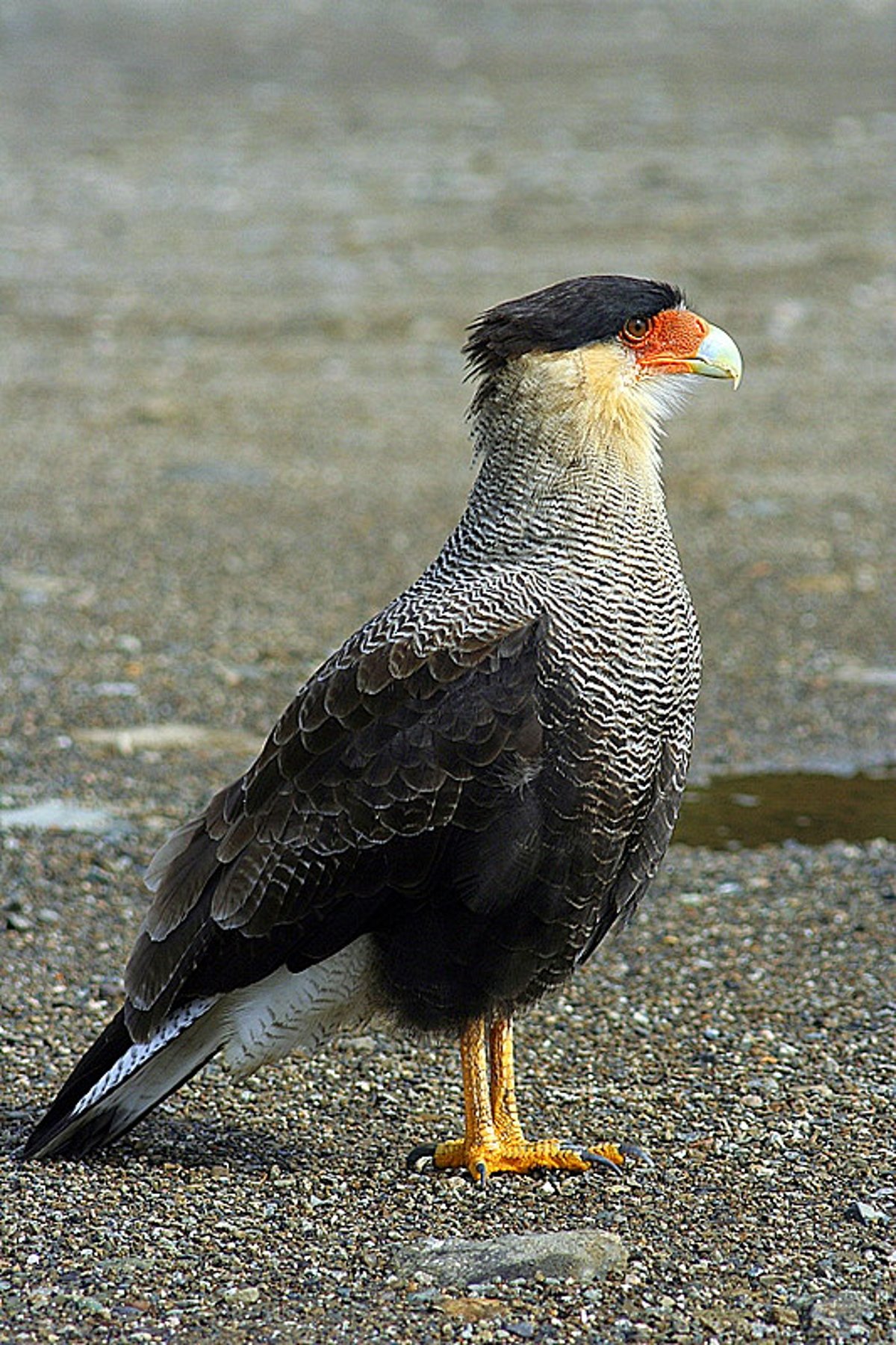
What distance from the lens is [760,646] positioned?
30.6 feet

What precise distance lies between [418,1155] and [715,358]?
7.21 ft

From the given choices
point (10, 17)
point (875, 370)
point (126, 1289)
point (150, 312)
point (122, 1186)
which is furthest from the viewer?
point (10, 17)

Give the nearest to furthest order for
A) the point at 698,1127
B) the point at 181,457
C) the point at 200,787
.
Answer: the point at 698,1127, the point at 200,787, the point at 181,457

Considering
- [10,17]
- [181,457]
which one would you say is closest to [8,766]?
[181,457]

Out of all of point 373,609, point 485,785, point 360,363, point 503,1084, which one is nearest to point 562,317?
point 485,785

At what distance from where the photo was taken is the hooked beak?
5.23 m

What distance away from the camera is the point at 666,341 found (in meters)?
5.20

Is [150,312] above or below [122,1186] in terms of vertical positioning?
above

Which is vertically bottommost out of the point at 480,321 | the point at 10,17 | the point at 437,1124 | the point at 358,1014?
the point at 437,1124

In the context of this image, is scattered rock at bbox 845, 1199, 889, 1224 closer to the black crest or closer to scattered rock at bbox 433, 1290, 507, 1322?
scattered rock at bbox 433, 1290, 507, 1322

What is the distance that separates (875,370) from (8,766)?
8.39 meters

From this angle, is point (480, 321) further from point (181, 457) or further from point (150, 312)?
point (150, 312)

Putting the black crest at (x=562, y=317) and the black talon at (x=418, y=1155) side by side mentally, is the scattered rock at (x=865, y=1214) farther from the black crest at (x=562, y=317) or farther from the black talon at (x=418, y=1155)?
the black crest at (x=562, y=317)

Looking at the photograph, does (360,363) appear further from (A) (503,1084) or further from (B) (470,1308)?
(B) (470,1308)
